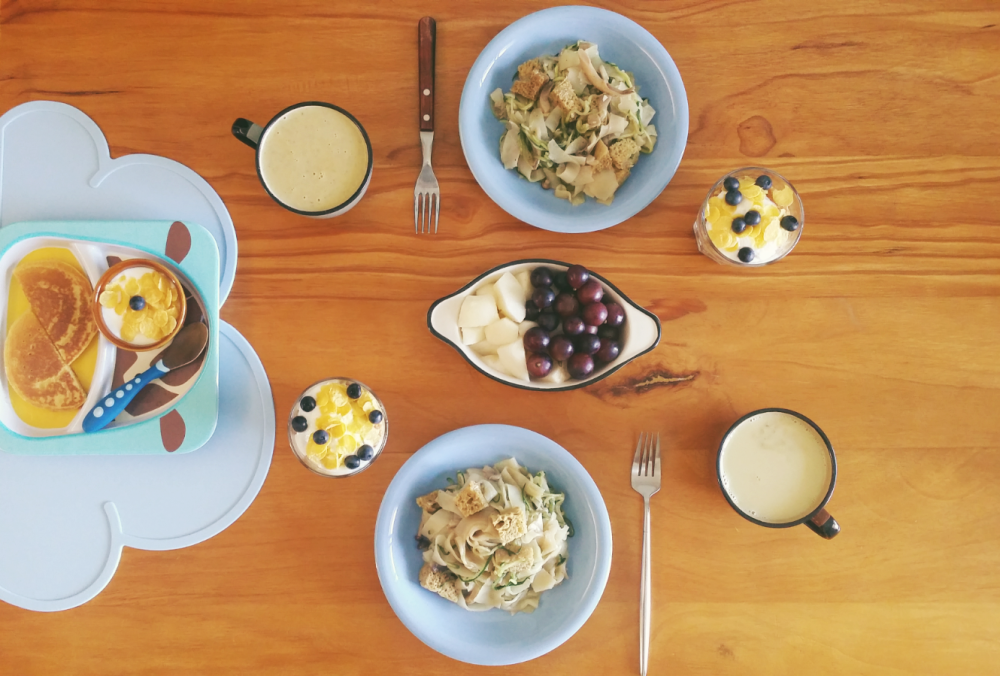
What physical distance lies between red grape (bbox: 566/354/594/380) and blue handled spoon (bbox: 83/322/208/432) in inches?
31.6

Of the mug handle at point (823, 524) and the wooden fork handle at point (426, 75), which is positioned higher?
the wooden fork handle at point (426, 75)

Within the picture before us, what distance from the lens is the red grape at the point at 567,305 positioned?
4.34 ft

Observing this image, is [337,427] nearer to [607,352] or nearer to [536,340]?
[536,340]

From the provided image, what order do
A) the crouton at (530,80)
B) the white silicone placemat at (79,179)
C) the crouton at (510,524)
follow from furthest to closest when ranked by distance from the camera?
the white silicone placemat at (79,179), the crouton at (530,80), the crouton at (510,524)

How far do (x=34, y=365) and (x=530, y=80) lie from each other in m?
1.24

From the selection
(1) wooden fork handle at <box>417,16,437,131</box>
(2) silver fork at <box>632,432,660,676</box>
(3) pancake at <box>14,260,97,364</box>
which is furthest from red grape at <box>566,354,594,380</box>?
(3) pancake at <box>14,260,97,364</box>

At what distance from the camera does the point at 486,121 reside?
1435 mm

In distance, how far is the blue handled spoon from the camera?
1.40 metres

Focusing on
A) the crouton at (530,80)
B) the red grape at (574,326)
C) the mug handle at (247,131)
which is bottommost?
the red grape at (574,326)

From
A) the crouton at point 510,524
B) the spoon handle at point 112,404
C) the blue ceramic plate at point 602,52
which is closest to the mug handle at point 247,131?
the blue ceramic plate at point 602,52

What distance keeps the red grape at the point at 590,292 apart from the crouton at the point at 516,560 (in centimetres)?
51

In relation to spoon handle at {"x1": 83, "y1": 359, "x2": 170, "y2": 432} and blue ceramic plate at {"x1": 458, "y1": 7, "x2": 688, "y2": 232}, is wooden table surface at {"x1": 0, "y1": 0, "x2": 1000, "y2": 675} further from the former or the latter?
spoon handle at {"x1": 83, "y1": 359, "x2": 170, "y2": 432}

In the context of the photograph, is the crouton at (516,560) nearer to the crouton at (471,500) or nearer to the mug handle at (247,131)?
the crouton at (471,500)

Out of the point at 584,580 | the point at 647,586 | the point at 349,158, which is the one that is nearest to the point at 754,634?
the point at 647,586
